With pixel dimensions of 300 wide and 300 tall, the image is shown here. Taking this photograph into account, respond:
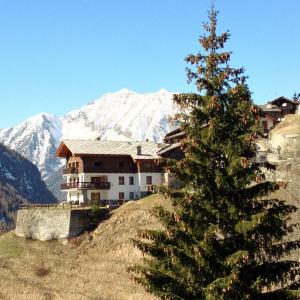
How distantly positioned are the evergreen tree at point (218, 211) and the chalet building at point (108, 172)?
54.5m

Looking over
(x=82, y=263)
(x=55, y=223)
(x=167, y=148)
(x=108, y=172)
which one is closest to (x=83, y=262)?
(x=82, y=263)

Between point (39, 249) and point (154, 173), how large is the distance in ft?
77.8

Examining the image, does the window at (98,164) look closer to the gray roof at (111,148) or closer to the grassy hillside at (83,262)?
the gray roof at (111,148)

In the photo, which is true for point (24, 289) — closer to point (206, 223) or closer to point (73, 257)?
point (73, 257)

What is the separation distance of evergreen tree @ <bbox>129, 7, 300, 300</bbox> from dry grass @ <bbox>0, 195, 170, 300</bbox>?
73.7ft

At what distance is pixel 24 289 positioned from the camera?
47844mm

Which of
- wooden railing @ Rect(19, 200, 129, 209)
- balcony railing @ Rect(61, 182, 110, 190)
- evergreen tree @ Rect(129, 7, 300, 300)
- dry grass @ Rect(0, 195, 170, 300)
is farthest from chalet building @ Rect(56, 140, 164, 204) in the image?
evergreen tree @ Rect(129, 7, 300, 300)

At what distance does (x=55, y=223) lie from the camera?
65938 millimetres

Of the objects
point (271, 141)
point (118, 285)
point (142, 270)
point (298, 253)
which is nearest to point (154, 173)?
point (271, 141)

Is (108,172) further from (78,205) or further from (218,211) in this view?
(218,211)

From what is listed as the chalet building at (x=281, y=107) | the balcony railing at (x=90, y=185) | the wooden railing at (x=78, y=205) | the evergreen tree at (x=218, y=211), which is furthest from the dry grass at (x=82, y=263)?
the chalet building at (x=281, y=107)

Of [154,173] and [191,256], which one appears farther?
[154,173]

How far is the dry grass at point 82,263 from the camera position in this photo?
45875 millimetres

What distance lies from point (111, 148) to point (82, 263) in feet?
93.0
